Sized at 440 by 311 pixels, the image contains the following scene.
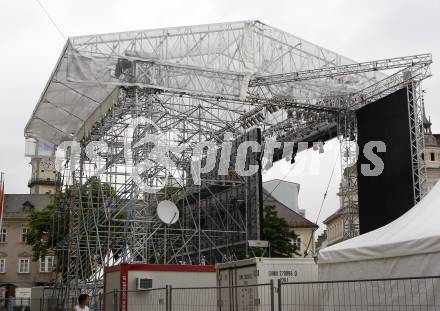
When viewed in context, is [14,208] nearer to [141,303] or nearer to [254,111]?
[254,111]

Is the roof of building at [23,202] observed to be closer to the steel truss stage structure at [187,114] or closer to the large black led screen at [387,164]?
the steel truss stage structure at [187,114]

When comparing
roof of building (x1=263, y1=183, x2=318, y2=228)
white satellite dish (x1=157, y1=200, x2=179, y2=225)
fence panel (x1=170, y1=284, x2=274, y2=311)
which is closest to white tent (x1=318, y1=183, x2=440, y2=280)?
fence panel (x1=170, y1=284, x2=274, y2=311)

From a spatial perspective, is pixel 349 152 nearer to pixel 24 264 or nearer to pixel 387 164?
pixel 387 164

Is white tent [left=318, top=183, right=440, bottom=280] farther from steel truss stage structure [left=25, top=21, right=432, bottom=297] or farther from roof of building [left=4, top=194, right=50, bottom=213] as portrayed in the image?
roof of building [left=4, top=194, right=50, bottom=213]

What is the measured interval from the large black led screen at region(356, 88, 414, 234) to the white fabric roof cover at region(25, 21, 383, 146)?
2.77 m

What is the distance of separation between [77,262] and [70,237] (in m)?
2.65

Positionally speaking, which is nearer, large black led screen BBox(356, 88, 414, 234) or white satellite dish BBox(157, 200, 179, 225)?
white satellite dish BBox(157, 200, 179, 225)

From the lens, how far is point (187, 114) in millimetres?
29438

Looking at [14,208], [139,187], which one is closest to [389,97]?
[139,187]

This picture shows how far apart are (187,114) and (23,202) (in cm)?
4468

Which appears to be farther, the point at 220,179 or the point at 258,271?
the point at 220,179

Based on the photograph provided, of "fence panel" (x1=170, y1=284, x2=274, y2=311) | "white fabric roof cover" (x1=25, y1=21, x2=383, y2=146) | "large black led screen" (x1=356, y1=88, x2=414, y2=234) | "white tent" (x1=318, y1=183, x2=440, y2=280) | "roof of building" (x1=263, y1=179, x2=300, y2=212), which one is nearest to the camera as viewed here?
"white tent" (x1=318, y1=183, x2=440, y2=280)

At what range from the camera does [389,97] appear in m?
27.5

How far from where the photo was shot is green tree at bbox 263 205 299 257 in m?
38.7
